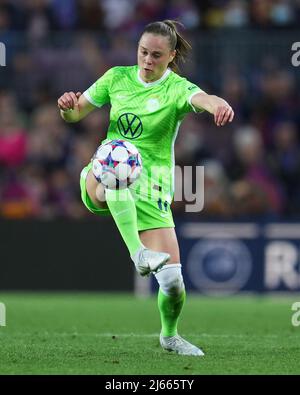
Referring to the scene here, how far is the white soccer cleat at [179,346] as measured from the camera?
25.2 ft

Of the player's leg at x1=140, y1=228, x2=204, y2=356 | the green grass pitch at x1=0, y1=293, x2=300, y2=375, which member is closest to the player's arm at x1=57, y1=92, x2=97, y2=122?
the player's leg at x1=140, y1=228, x2=204, y2=356

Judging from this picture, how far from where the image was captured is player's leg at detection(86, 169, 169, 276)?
23.8ft

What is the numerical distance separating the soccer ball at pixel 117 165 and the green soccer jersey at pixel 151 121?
29 cm

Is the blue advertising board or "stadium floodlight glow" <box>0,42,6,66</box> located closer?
the blue advertising board

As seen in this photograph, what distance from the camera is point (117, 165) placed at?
7.41m

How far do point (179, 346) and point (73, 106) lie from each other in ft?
6.39

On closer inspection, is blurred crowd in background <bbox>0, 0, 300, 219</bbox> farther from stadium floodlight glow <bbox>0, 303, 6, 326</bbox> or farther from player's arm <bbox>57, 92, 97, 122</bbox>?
player's arm <bbox>57, 92, 97, 122</bbox>

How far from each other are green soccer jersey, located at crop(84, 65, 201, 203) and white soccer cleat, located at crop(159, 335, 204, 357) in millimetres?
1049

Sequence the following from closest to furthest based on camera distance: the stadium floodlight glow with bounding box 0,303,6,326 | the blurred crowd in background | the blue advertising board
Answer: the stadium floodlight glow with bounding box 0,303,6,326 → the blue advertising board → the blurred crowd in background

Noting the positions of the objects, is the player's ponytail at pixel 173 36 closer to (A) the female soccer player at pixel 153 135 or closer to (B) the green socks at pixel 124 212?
(A) the female soccer player at pixel 153 135

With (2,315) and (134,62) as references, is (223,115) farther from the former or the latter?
(134,62)

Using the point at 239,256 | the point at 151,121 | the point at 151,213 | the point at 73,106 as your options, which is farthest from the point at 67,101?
the point at 239,256
